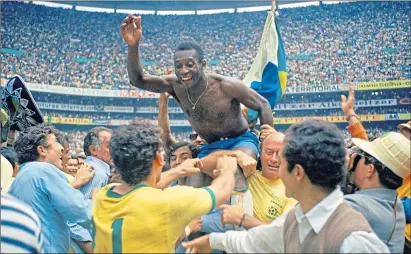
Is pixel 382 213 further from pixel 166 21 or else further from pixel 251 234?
pixel 166 21

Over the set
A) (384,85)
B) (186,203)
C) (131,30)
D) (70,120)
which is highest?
(384,85)

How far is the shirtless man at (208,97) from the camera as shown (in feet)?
13.1

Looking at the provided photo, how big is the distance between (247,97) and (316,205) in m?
1.98

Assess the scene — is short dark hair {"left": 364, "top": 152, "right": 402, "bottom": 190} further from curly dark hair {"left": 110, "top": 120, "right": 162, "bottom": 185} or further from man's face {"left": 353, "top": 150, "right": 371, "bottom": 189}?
curly dark hair {"left": 110, "top": 120, "right": 162, "bottom": 185}

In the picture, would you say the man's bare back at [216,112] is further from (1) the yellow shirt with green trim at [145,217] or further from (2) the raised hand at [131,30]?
(1) the yellow shirt with green trim at [145,217]

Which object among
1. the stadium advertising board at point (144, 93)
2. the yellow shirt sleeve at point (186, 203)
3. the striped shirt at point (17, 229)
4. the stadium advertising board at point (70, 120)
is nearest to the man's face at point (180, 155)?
the yellow shirt sleeve at point (186, 203)

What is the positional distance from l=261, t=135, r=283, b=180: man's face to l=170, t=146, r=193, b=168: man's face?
939 mm

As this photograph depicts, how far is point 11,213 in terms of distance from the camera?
2.05 m

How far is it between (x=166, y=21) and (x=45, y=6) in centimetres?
840

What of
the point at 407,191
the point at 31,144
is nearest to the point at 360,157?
the point at 407,191

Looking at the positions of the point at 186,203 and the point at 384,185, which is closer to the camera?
the point at 186,203

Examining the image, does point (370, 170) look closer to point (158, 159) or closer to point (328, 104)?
point (158, 159)

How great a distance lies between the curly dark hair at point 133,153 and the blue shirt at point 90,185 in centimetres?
177

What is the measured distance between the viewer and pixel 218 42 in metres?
36.8
